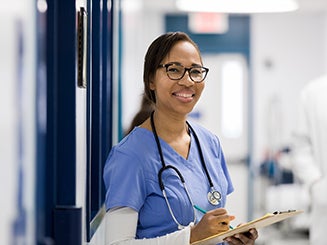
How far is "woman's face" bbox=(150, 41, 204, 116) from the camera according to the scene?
5.61 ft

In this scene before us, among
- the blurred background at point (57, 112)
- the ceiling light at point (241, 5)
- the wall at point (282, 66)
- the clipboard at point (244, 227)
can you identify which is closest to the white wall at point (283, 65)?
the wall at point (282, 66)

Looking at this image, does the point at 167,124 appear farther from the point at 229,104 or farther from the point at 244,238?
the point at 229,104

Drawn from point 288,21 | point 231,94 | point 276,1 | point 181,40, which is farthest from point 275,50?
point 181,40

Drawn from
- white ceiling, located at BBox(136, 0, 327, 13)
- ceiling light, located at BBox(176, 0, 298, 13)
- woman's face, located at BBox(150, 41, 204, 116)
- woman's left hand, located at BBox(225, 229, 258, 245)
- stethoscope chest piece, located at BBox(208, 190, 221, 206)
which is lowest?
woman's left hand, located at BBox(225, 229, 258, 245)

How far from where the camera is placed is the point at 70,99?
5.27 feet

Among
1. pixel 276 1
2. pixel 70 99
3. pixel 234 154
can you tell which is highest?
pixel 276 1

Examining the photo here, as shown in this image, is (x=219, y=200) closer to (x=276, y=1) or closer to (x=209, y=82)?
(x=276, y=1)

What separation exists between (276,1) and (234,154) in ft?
12.3

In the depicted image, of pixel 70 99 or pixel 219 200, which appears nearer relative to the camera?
pixel 70 99

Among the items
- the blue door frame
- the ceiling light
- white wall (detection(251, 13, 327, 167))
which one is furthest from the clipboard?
white wall (detection(251, 13, 327, 167))

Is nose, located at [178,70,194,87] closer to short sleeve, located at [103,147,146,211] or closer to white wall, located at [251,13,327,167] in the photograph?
short sleeve, located at [103,147,146,211]

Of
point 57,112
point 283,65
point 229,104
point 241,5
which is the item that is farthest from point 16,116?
point 283,65

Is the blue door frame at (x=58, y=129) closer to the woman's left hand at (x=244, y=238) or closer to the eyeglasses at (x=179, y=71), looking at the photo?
the eyeglasses at (x=179, y=71)

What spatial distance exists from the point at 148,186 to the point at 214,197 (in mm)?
180
